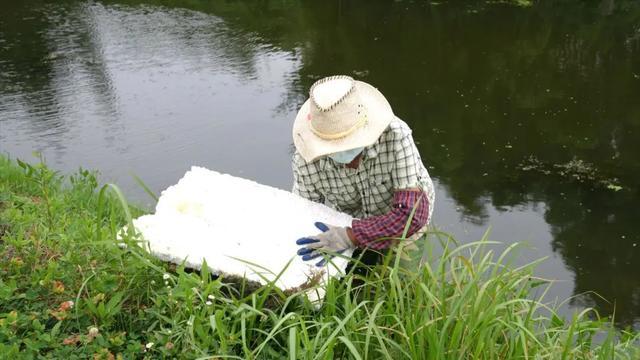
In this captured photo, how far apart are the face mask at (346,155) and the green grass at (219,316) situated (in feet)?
1.45

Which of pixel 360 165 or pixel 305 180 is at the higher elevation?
pixel 360 165

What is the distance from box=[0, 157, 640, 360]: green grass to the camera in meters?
1.84

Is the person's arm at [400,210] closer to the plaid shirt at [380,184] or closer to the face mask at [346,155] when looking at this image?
the plaid shirt at [380,184]

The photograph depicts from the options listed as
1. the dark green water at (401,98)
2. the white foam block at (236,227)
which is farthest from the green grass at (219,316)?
the dark green water at (401,98)

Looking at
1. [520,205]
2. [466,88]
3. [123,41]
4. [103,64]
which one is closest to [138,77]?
[103,64]

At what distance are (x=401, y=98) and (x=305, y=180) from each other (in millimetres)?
4302

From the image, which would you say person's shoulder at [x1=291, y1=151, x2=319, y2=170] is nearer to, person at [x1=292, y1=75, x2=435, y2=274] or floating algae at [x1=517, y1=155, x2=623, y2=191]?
person at [x1=292, y1=75, x2=435, y2=274]

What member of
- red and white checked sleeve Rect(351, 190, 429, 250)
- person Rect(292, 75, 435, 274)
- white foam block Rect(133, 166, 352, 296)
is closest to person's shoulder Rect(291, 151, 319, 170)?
person Rect(292, 75, 435, 274)

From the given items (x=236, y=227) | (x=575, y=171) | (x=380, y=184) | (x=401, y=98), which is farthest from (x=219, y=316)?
(x=401, y=98)

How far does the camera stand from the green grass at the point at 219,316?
6.04ft

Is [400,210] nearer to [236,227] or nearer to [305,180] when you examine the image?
[305,180]

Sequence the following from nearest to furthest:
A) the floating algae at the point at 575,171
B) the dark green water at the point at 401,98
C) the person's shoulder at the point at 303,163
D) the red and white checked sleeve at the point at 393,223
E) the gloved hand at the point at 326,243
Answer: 1. the gloved hand at the point at 326,243
2. the red and white checked sleeve at the point at 393,223
3. the person's shoulder at the point at 303,163
4. the dark green water at the point at 401,98
5. the floating algae at the point at 575,171

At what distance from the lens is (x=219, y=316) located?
1827mm

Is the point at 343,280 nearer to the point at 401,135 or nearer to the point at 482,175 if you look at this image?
the point at 401,135
